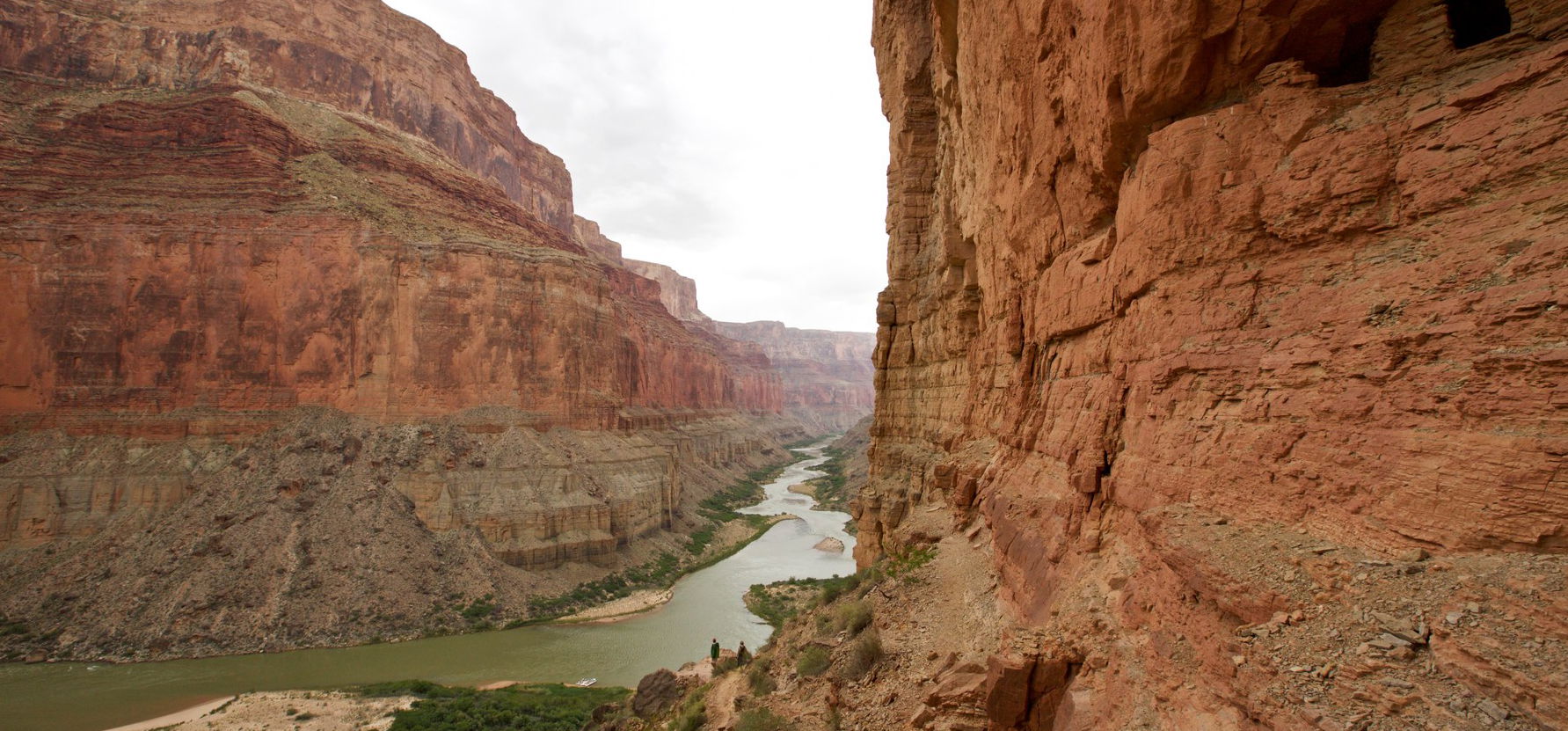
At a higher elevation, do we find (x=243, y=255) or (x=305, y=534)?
(x=243, y=255)

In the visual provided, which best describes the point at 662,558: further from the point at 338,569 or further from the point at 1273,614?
the point at 1273,614

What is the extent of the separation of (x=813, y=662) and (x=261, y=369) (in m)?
36.5

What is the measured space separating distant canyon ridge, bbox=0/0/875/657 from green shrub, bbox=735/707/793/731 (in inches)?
937

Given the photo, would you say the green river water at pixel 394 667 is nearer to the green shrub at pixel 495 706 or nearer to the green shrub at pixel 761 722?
the green shrub at pixel 495 706

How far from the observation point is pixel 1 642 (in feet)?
80.0

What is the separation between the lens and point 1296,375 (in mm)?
4875

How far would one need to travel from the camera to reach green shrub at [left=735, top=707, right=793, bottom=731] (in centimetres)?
1004

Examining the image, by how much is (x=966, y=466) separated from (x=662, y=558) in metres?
30.0

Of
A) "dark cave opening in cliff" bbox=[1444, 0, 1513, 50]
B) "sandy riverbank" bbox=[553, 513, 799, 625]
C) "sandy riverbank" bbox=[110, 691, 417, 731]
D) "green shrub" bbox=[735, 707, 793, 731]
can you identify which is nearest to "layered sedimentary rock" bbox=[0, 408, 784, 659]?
"sandy riverbank" bbox=[553, 513, 799, 625]

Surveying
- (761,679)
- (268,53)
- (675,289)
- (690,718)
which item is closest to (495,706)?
(690,718)

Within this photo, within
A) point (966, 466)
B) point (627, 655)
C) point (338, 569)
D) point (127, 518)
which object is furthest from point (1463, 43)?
point (127, 518)

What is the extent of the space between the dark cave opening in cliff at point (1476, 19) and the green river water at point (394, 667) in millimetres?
24259

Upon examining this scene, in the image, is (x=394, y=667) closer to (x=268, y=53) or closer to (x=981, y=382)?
(x=981, y=382)

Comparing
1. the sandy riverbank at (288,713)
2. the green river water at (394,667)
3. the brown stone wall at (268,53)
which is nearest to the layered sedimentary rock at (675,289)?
the brown stone wall at (268,53)
